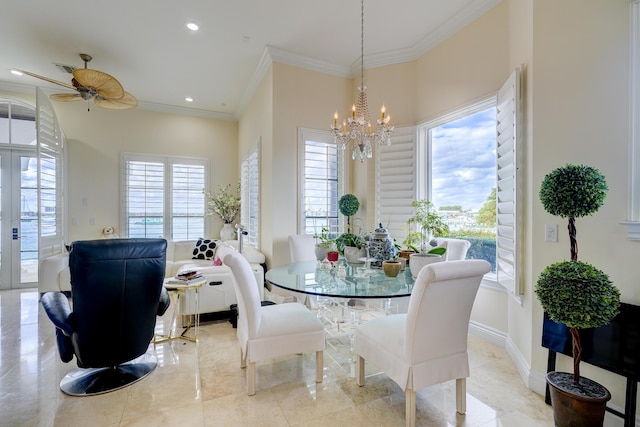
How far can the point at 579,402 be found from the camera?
1512 millimetres

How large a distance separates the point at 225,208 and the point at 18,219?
3.48m

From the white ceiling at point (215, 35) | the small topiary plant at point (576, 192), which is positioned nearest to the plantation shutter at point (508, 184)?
the small topiary plant at point (576, 192)

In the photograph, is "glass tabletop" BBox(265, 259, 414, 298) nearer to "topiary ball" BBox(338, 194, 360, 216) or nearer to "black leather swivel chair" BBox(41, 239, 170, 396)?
"black leather swivel chair" BBox(41, 239, 170, 396)

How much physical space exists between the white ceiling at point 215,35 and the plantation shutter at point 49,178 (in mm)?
760

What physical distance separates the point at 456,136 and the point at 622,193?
6.23ft

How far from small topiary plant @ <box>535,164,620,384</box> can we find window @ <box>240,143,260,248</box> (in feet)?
11.9

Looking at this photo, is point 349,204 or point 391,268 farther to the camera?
point 349,204

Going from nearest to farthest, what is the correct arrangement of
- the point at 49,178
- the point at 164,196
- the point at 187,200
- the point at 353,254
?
the point at 353,254
the point at 49,178
the point at 164,196
the point at 187,200

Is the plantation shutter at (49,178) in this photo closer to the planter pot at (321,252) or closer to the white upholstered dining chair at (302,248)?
the white upholstered dining chair at (302,248)

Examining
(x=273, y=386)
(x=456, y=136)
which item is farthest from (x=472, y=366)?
(x=456, y=136)

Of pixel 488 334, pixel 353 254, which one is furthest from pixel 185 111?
pixel 488 334

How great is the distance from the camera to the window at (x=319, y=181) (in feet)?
13.3

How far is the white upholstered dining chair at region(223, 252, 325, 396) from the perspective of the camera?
6.64ft

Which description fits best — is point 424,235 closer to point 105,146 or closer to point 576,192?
point 576,192
